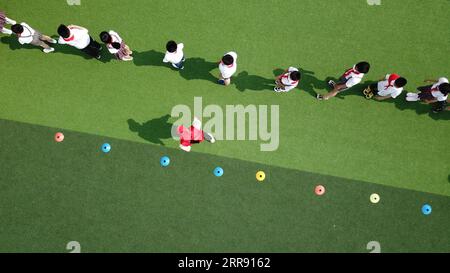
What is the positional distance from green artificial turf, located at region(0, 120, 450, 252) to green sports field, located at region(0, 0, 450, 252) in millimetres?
25

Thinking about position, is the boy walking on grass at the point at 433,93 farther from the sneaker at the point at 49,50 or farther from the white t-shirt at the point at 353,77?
the sneaker at the point at 49,50

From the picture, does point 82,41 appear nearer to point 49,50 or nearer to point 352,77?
point 49,50

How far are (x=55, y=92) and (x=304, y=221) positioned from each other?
218 inches

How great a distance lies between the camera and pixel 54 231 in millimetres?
6488

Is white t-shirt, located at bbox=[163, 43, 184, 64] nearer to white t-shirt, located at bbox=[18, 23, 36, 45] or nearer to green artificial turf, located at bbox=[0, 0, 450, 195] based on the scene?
green artificial turf, located at bbox=[0, 0, 450, 195]

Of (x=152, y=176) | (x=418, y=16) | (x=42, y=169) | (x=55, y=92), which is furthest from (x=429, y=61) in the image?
(x=42, y=169)

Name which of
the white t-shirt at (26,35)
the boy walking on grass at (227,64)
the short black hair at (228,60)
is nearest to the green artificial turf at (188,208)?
the boy walking on grass at (227,64)

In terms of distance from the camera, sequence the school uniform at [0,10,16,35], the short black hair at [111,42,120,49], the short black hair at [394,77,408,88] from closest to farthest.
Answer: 1. the short black hair at [394,77,408,88]
2. the short black hair at [111,42,120,49]
3. the school uniform at [0,10,16,35]

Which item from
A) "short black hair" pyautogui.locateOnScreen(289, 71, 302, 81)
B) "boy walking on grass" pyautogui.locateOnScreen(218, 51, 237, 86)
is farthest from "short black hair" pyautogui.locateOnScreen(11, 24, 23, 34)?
"short black hair" pyautogui.locateOnScreen(289, 71, 302, 81)

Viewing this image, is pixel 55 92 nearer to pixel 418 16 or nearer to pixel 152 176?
pixel 152 176

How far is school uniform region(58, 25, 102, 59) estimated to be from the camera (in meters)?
6.18

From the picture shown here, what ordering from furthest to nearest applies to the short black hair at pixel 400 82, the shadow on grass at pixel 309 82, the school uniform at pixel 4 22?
the shadow on grass at pixel 309 82
the school uniform at pixel 4 22
the short black hair at pixel 400 82

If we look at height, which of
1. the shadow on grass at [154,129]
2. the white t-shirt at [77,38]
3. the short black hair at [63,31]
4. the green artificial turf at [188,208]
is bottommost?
the green artificial turf at [188,208]

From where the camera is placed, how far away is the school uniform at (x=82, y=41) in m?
6.18
